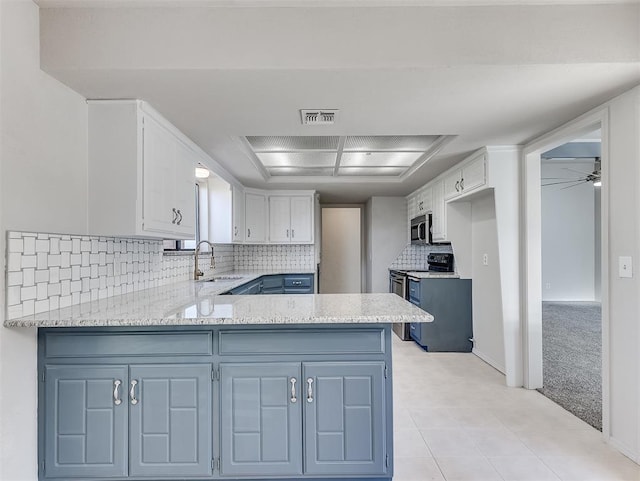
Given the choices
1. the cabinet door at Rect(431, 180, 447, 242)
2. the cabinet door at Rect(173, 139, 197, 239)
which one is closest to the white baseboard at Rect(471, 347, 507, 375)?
the cabinet door at Rect(431, 180, 447, 242)

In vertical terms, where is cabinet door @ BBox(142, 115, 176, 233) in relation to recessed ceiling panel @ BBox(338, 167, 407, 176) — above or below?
below

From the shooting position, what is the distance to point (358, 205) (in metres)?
6.82

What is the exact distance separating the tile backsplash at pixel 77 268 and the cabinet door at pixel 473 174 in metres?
2.89

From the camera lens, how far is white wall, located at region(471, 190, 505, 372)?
3629 millimetres

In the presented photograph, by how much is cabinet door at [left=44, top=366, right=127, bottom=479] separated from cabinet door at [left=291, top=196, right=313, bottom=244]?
12.5ft

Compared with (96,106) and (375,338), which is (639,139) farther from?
(96,106)

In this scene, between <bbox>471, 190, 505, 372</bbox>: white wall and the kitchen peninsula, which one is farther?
<bbox>471, 190, 505, 372</bbox>: white wall

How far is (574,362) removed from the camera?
3820 millimetres

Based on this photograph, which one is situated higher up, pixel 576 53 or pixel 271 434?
pixel 576 53

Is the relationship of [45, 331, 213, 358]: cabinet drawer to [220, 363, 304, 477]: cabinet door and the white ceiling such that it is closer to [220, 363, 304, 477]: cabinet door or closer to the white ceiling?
[220, 363, 304, 477]: cabinet door

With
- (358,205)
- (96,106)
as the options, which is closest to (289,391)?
(96,106)

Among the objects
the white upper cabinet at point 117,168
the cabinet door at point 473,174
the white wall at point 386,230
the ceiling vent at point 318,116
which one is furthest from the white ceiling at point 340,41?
the white wall at point 386,230

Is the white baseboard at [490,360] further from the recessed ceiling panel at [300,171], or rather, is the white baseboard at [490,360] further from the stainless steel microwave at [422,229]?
the recessed ceiling panel at [300,171]

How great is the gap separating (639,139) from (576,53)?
66cm
